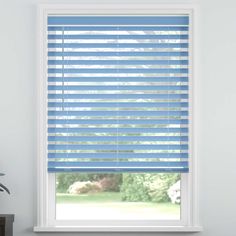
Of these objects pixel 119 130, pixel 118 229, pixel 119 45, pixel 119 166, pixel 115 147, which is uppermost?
pixel 119 45

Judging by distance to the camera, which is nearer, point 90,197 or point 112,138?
point 112,138

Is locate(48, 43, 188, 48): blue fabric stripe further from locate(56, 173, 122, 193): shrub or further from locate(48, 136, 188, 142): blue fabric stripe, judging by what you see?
locate(56, 173, 122, 193): shrub

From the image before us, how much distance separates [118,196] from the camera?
429 centimetres

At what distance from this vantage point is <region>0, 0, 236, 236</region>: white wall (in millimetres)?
4129

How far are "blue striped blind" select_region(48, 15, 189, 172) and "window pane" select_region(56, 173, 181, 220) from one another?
146 mm

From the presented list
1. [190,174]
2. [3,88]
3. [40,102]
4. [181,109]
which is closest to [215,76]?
[181,109]

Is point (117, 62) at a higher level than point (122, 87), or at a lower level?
higher

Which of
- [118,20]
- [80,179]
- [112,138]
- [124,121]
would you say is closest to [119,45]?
[118,20]

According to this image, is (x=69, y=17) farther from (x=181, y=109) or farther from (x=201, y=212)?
(x=201, y=212)

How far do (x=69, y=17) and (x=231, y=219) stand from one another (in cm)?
189

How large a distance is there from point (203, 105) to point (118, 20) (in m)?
0.88

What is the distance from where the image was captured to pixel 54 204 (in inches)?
167

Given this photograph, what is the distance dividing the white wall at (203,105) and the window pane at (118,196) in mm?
251

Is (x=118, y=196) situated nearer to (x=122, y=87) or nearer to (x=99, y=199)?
(x=99, y=199)
